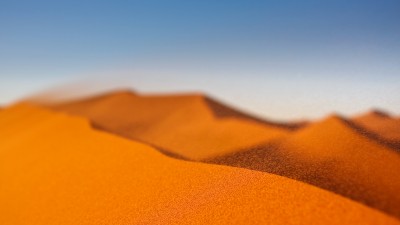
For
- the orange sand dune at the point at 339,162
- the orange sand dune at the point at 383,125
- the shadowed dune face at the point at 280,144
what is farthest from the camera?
the orange sand dune at the point at 383,125

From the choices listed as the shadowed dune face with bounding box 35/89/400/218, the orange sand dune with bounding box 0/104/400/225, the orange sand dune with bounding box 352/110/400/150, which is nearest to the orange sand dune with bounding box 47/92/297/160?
the shadowed dune face with bounding box 35/89/400/218

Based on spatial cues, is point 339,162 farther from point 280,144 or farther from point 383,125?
point 383,125

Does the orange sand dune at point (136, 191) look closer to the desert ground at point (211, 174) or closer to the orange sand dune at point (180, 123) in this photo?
the desert ground at point (211, 174)

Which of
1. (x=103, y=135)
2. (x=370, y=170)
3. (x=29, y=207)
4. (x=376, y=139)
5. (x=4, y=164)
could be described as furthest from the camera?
(x=4, y=164)

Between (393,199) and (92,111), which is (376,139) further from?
(92,111)

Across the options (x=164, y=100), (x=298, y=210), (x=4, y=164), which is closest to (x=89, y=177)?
(x=4, y=164)

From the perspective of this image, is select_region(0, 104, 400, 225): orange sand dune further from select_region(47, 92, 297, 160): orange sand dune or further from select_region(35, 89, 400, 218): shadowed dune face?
select_region(47, 92, 297, 160): orange sand dune

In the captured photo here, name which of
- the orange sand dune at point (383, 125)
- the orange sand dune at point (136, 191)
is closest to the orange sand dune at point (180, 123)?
the orange sand dune at point (136, 191)
